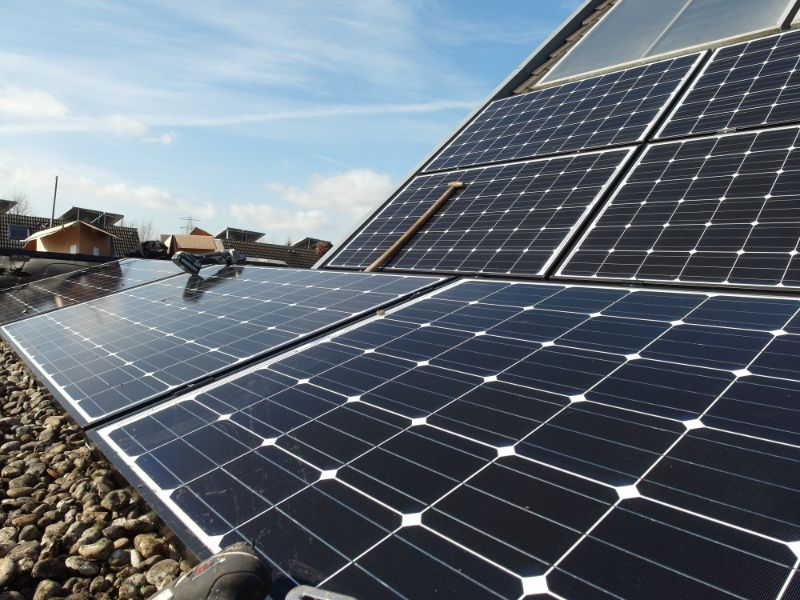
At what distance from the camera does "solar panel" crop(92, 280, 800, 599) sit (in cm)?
307

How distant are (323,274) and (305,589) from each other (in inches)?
350

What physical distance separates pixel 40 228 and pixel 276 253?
57.6ft

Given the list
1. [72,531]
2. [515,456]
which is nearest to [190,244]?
[72,531]

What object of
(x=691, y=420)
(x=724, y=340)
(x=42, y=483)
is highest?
(x=724, y=340)

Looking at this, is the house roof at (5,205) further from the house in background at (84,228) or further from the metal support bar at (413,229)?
the metal support bar at (413,229)

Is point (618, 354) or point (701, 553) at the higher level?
point (618, 354)

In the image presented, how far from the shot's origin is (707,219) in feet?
28.9

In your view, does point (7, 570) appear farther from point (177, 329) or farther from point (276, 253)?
point (276, 253)

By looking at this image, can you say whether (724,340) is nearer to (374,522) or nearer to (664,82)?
(374,522)

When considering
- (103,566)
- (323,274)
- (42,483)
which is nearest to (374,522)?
(103,566)

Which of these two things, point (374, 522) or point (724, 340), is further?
point (724, 340)

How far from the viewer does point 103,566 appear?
489cm

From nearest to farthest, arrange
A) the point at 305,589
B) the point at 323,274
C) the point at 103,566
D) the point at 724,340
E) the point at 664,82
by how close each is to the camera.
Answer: the point at 305,589 → the point at 103,566 → the point at 724,340 → the point at 323,274 → the point at 664,82

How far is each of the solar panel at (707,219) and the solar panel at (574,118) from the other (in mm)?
2188
